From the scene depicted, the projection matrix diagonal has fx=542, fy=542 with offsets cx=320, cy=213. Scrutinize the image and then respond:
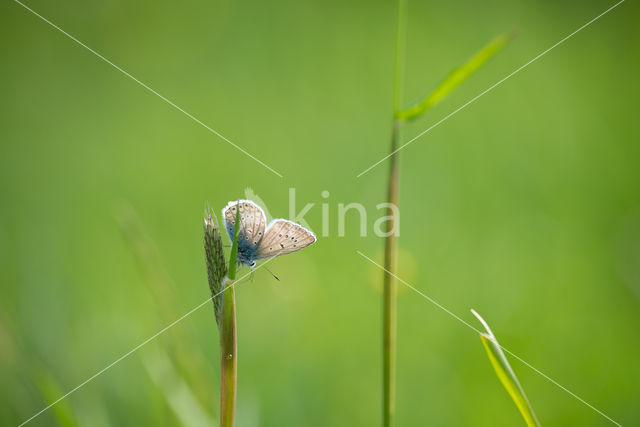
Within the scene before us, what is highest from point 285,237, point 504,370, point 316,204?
point 316,204

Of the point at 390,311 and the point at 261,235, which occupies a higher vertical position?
the point at 261,235

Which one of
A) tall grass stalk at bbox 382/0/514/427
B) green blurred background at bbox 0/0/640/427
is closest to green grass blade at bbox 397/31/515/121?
tall grass stalk at bbox 382/0/514/427

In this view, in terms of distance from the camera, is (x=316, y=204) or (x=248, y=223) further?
(x=316, y=204)

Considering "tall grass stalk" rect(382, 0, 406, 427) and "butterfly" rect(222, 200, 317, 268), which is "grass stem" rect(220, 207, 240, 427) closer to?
"tall grass stalk" rect(382, 0, 406, 427)

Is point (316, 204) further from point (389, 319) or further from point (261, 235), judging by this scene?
point (389, 319)

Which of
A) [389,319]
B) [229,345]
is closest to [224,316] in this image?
[229,345]

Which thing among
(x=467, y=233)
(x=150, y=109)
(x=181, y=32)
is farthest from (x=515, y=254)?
(x=181, y=32)

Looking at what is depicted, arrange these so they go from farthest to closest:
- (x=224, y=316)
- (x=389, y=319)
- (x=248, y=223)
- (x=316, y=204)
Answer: (x=316, y=204) → (x=248, y=223) → (x=389, y=319) → (x=224, y=316)

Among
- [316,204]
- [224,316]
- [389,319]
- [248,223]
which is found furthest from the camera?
[316,204]

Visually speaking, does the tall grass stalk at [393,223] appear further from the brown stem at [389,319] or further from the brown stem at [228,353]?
the brown stem at [228,353]
